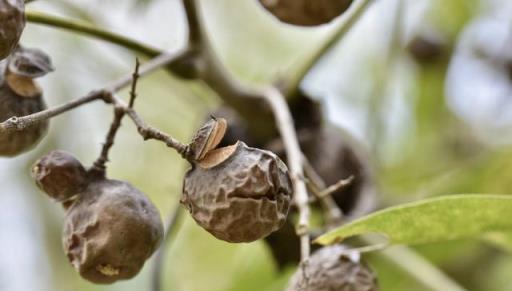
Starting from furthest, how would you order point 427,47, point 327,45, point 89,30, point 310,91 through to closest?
1. point 427,47
2. point 310,91
3. point 327,45
4. point 89,30

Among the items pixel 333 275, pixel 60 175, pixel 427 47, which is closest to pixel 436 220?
pixel 333 275

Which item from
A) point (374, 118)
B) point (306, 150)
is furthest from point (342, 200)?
point (374, 118)

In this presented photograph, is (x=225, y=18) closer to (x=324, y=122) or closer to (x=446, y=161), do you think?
(x=446, y=161)

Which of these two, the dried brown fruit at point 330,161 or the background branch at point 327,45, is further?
the dried brown fruit at point 330,161

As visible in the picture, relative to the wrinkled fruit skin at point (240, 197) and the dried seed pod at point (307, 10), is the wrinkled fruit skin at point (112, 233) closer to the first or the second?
the wrinkled fruit skin at point (240, 197)

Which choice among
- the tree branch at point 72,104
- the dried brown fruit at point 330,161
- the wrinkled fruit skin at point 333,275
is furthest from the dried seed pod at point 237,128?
the wrinkled fruit skin at point 333,275

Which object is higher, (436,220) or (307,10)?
(307,10)

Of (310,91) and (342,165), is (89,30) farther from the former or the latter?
(310,91)
